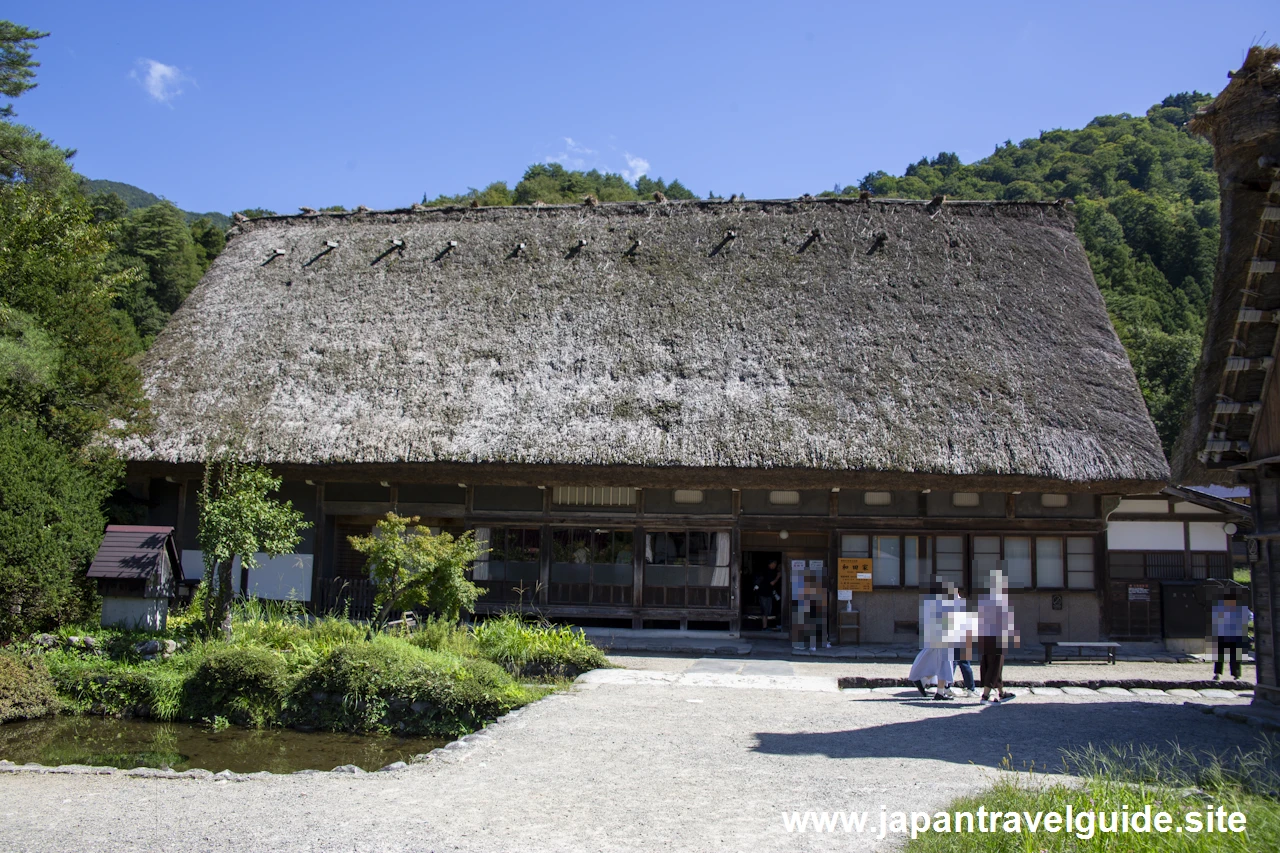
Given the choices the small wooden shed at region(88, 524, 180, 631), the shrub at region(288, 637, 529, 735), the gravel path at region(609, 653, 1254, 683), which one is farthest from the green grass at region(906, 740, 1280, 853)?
the small wooden shed at region(88, 524, 180, 631)

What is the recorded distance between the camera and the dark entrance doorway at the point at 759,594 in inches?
665

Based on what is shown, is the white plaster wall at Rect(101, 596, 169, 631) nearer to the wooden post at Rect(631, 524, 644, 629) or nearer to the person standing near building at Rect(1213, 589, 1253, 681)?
the wooden post at Rect(631, 524, 644, 629)

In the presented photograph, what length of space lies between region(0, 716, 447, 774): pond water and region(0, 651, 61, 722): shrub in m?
0.14

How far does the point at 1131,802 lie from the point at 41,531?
44.1 feet

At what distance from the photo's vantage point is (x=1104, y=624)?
1518cm

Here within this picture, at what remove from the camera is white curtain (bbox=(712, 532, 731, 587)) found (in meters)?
15.6

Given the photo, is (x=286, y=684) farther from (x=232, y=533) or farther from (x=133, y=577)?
(x=133, y=577)

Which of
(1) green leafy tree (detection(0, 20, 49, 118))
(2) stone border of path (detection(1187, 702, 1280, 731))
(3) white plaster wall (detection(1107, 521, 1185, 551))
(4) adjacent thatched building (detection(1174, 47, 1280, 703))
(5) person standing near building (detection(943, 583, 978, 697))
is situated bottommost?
(2) stone border of path (detection(1187, 702, 1280, 731))

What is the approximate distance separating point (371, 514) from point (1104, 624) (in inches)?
511

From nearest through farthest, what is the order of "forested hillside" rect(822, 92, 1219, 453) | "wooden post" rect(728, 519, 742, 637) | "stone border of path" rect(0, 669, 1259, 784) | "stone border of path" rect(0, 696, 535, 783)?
"stone border of path" rect(0, 696, 535, 783) < "stone border of path" rect(0, 669, 1259, 784) < "wooden post" rect(728, 519, 742, 637) < "forested hillside" rect(822, 92, 1219, 453)

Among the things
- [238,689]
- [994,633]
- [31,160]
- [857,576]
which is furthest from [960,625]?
[31,160]

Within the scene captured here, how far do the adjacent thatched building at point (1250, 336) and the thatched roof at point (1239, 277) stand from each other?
0.01 m

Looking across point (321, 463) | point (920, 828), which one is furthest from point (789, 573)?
point (920, 828)

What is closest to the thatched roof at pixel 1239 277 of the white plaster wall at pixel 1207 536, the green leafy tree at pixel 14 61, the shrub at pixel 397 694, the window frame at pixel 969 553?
the window frame at pixel 969 553
